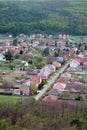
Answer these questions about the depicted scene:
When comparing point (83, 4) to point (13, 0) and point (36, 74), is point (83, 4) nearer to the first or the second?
point (13, 0)

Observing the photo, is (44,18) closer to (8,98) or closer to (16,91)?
(16,91)

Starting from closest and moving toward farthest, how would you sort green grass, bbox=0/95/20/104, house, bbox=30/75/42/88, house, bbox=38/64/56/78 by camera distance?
green grass, bbox=0/95/20/104
house, bbox=30/75/42/88
house, bbox=38/64/56/78

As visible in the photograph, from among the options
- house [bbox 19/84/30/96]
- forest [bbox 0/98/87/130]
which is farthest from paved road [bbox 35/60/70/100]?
forest [bbox 0/98/87/130]

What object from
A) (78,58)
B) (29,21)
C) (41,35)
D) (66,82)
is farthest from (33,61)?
(29,21)

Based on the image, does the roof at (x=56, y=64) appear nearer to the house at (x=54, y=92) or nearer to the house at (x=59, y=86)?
the house at (x=59, y=86)

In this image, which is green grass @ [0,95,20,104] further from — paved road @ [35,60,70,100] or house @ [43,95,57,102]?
house @ [43,95,57,102]

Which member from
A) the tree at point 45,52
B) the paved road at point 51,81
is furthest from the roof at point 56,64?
the tree at point 45,52
